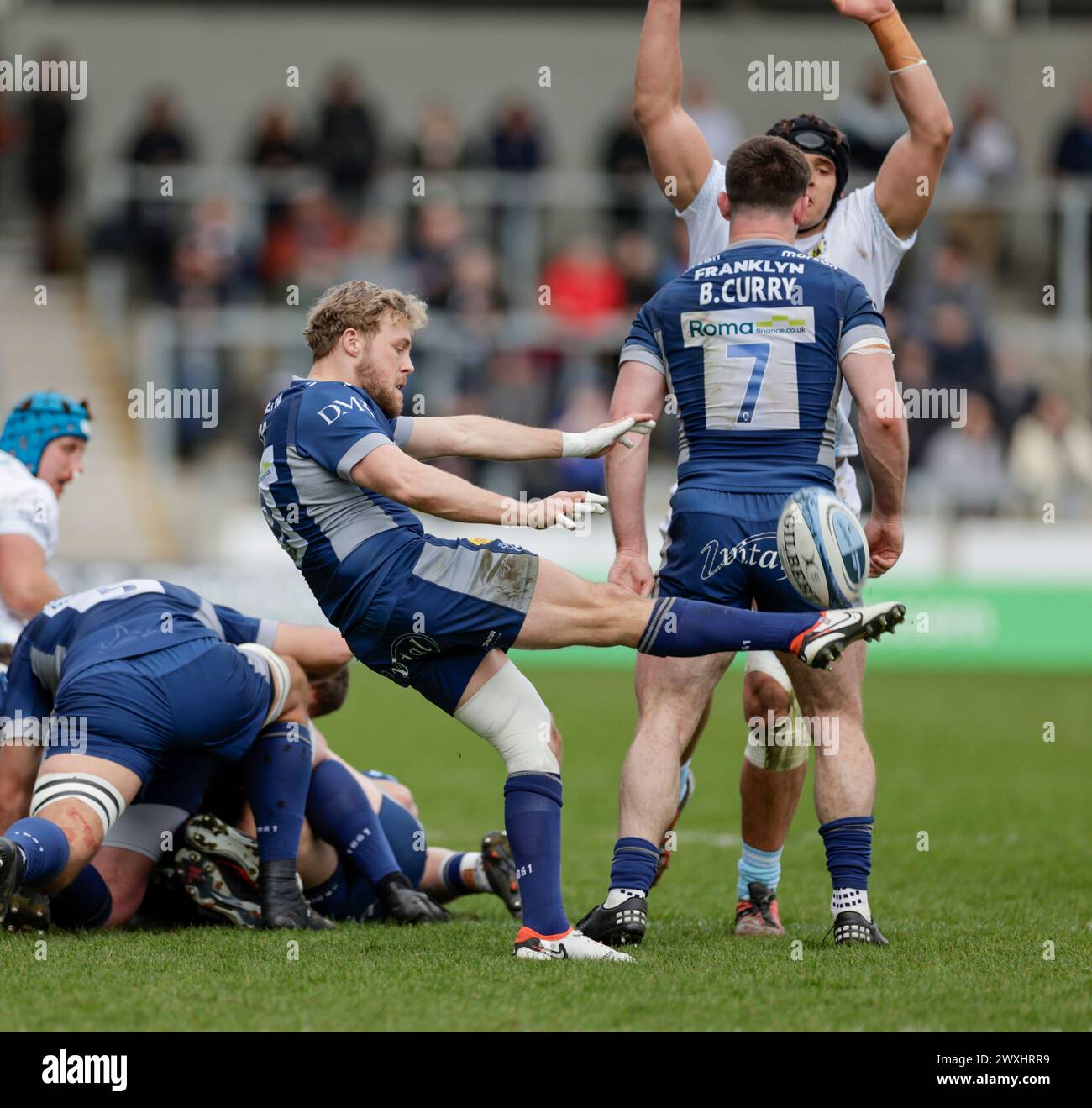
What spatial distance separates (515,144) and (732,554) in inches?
624

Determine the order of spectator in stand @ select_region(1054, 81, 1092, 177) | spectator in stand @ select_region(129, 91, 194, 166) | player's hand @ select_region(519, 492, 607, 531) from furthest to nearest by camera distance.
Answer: spectator in stand @ select_region(1054, 81, 1092, 177) < spectator in stand @ select_region(129, 91, 194, 166) < player's hand @ select_region(519, 492, 607, 531)

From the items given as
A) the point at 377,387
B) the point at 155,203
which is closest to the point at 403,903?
the point at 377,387

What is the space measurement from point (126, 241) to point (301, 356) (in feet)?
8.89

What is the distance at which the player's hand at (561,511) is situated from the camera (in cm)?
509

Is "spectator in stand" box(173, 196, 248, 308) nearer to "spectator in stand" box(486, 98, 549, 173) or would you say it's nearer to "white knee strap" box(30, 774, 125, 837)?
"spectator in stand" box(486, 98, 549, 173)

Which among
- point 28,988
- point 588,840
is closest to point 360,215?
point 588,840

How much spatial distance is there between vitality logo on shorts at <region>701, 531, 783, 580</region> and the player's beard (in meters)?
1.10

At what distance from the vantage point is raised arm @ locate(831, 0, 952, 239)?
614 cm

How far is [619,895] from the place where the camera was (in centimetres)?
565

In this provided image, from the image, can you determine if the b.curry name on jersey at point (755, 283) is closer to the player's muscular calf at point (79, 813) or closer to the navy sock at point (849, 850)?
the navy sock at point (849, 850)

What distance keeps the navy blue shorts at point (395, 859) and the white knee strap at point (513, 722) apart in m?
1.21
